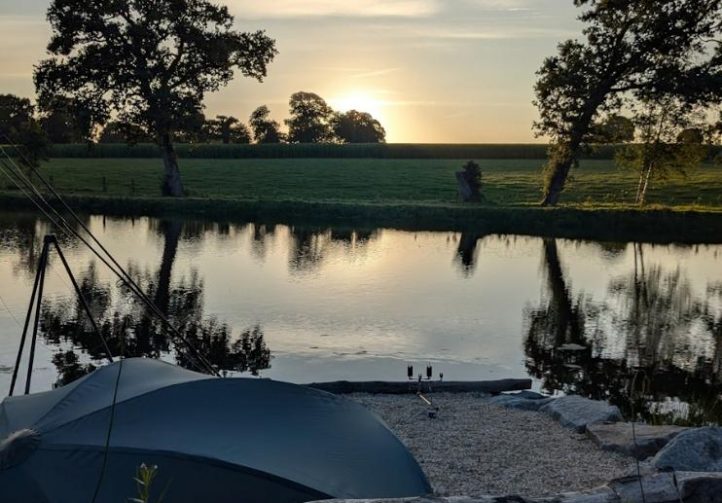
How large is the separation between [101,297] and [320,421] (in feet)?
58.5

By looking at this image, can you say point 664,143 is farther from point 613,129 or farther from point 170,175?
point 170,175

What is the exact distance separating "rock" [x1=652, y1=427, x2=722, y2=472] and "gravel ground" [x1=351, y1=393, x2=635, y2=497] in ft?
1.83

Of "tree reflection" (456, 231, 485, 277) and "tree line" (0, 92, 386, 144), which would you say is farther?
"tree line" (0, 92, 386, 144)

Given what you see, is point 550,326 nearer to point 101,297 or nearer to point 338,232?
point 101,297

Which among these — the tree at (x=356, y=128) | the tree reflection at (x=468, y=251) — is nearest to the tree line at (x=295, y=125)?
the tree at (x=356, y=128)

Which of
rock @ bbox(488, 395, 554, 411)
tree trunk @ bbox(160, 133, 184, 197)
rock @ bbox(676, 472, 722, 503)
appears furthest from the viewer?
tree trunk @ bbox(160, 133, 184, 197)

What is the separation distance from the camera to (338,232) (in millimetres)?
47812

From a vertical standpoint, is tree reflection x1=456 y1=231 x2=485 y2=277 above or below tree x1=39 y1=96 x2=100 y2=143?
below

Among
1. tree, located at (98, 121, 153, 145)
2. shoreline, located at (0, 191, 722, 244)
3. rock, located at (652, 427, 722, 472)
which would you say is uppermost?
tree, located at (98, 121, 153, 145)

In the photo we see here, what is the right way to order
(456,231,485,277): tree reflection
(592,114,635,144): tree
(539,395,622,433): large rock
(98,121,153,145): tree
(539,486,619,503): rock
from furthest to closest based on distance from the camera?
1. (98,121,153,145): tree
2. (592,114,635,144): tree
3. (456,231,485,277): tree reflection
4. (539,395,622,433): large rock
5. (539,486,619,503): rock

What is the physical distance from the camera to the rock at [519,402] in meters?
15.4

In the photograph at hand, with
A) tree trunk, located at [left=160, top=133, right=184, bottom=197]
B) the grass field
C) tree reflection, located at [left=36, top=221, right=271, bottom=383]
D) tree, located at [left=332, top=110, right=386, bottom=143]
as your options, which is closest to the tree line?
tree, located at [left=332, top=110, right=386, bottom=143]

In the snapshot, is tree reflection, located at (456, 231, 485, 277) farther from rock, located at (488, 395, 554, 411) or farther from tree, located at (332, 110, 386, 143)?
tree, located at (332, 110, 386, 143)

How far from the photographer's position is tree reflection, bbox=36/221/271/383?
60.8 feet
